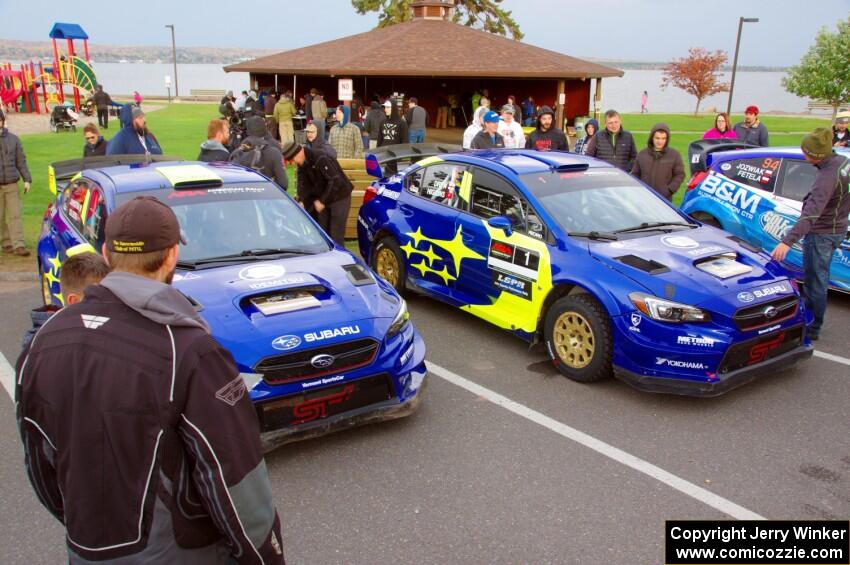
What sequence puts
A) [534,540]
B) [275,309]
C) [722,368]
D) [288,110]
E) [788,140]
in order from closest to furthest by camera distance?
[534,540] → [275,309] → [722,368] → [288,110] → [788,140]

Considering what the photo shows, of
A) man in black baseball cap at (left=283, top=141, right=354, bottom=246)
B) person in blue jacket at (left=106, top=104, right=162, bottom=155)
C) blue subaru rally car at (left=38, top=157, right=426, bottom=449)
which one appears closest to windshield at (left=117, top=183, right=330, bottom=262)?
blue subaru rally car at (left=38, top=157, right=426, bottom=449)

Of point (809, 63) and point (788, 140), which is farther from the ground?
point (809, 63)

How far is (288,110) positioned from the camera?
20.0 meters

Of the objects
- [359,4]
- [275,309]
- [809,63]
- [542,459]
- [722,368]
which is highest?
[359,4]

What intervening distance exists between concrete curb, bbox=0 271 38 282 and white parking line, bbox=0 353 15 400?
8.69ft

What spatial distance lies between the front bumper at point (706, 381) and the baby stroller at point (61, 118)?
2596 centimetres

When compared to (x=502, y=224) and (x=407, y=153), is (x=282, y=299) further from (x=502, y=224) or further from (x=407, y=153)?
(x=407, y=153)

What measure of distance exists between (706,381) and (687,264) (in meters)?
0.93

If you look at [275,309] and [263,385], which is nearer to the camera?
[263,385]

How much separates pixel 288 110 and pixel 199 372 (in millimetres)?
19215

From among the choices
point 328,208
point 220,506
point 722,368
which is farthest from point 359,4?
point 220,506

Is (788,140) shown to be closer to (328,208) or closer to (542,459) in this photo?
(328,208)

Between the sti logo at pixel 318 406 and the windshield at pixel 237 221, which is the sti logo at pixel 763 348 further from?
the windshield at pixel 237 221

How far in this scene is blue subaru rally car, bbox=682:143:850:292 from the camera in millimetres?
7480
